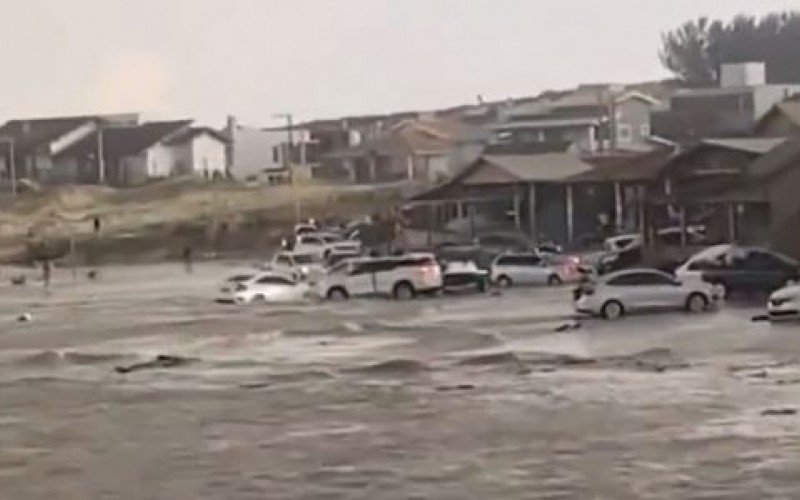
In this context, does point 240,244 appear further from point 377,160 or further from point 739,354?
point 739,354

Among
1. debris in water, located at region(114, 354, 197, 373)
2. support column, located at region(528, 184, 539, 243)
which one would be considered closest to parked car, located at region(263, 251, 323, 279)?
support column, located at region(528, 184, 539, 243)

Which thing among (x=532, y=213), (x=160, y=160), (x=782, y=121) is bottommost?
(x=532, y=213)

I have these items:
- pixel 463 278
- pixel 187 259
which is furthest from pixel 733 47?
pixel 463 278

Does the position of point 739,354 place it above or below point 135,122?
below

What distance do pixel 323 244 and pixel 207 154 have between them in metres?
46.1

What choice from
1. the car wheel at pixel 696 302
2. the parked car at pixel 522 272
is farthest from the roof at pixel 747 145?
the car wheel at pixel 696 302

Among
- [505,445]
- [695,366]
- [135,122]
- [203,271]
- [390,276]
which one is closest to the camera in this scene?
[505,445]

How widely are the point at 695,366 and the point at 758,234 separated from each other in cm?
1917

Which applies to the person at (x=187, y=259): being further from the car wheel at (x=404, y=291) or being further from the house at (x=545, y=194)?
the car wheel at (x=404, y=291)

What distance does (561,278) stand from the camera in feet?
141

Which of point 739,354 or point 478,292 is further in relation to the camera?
point 478,292

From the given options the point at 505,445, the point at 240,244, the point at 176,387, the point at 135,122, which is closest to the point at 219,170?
the point at 135,122

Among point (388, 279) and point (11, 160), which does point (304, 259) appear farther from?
point (11, 160)

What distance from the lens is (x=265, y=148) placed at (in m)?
112
